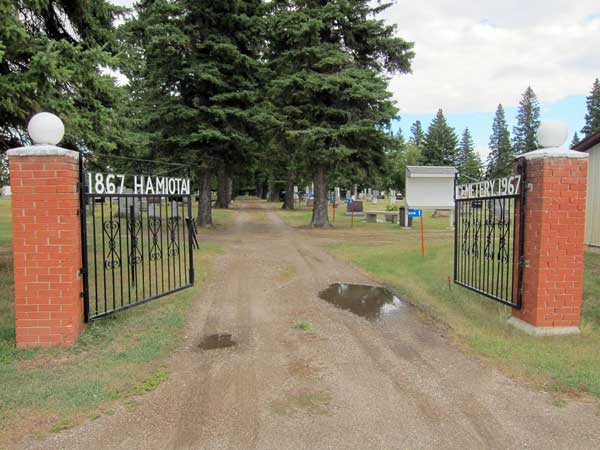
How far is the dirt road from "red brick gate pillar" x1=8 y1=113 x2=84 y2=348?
145 cm

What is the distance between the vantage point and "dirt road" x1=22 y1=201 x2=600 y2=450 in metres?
3.22

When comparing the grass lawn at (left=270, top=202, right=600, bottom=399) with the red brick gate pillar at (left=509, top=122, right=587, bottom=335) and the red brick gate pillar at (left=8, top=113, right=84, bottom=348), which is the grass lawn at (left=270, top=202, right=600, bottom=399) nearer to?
the red brick gate pillar at (left=509, top=122, right=587, bottom=335)

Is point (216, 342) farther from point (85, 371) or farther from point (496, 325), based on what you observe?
point (496, 325)

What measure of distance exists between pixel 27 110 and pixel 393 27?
53.1ft

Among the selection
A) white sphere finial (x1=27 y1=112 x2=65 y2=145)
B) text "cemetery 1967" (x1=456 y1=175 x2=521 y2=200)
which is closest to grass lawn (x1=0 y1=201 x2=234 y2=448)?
white sphere finial (x1=27 y1=112 x2=65 y2=145)

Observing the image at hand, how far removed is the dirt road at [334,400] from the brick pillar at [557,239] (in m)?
1.38

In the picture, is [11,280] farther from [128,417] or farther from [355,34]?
[355,34]

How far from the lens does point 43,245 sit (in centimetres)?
492

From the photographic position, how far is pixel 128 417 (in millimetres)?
3533

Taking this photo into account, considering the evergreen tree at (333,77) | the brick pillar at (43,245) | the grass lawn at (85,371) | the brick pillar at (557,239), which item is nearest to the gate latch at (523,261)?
the brick pillar at (557,239)

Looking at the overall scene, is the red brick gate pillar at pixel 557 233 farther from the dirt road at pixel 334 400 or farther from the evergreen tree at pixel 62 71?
the evergreen tree at pixel 62 71

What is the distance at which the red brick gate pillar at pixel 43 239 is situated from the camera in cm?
487

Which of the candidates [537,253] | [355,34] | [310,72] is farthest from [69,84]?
[355,34]

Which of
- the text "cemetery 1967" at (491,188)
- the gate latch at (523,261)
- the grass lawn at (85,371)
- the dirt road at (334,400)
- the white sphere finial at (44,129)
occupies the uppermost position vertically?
the white sphere finial at (44,129)
